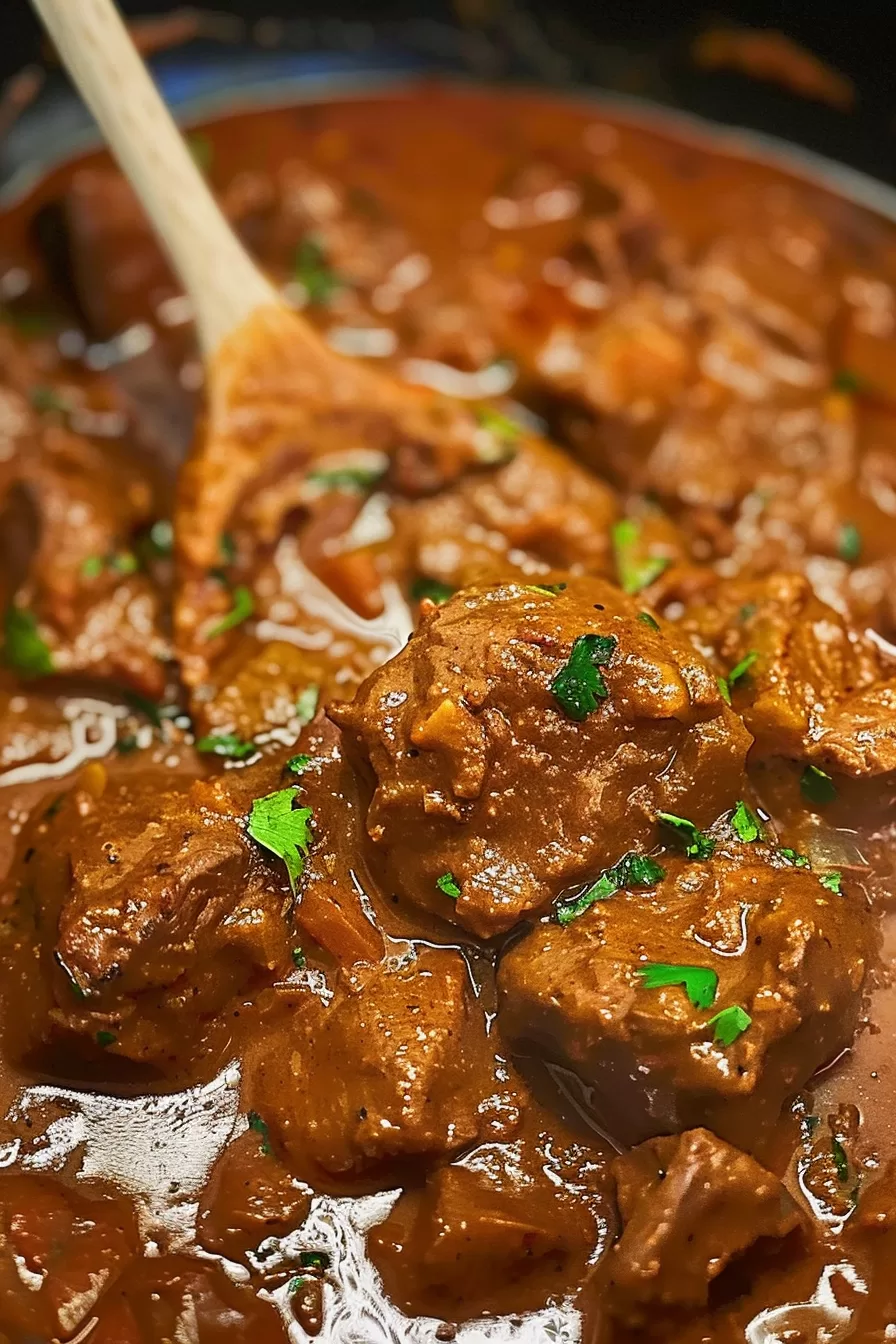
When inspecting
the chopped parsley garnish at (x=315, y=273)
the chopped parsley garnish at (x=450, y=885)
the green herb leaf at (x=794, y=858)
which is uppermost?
the chopped parsley garnish at (x=315, y=273)

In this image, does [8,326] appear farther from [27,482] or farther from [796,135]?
[796,135]

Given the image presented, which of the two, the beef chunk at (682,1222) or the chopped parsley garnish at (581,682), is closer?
the beef chunk at (682,1222)

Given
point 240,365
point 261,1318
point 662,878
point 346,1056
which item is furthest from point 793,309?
point 261,1318

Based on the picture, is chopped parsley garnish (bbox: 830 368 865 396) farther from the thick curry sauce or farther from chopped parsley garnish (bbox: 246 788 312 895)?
chopped parsley garnish (bbox: 246 788 312 895)

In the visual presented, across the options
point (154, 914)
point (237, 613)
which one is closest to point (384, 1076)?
point (154, 914)

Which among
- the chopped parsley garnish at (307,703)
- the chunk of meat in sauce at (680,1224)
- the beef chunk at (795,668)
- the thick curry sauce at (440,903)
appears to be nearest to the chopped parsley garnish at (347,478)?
the thick curry sauce at (440,903)

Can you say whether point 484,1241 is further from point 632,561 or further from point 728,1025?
point 632,561

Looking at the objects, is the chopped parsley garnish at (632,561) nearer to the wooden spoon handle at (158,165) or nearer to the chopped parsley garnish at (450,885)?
the chopped parsley garnish at (450,885)

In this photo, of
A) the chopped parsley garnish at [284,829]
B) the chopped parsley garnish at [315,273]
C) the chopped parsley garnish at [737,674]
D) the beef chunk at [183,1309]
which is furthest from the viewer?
the chopped parsley garnish at [315,273]
